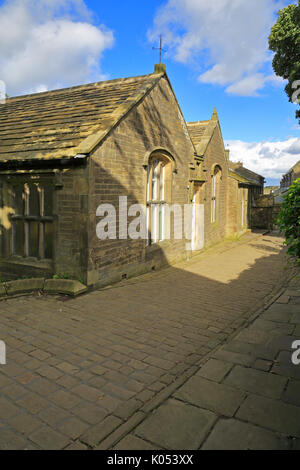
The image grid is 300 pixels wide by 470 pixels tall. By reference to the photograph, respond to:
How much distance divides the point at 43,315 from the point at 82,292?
1.47 meters

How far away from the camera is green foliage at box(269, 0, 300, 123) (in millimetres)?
15922

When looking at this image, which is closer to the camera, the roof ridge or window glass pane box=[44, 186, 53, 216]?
window glass pane box=[44, 186, 53, 216]

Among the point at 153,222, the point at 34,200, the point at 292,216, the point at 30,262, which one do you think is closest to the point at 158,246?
the point at 153,222

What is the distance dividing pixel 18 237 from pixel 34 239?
0.66 meters

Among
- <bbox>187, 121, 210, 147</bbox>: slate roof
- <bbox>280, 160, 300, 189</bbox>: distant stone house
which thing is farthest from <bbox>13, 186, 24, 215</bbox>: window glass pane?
<bbox>280, 160, 300, 189</bbox>: distant stone house

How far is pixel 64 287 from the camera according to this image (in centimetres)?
743

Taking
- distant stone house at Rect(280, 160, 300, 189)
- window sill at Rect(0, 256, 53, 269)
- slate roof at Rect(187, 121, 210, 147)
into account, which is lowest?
window sill at Rect(0, 256, 53, 269)

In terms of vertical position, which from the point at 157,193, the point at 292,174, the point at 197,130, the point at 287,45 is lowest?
the point at 157,193

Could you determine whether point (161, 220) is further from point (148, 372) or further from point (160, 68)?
point (148, 372)

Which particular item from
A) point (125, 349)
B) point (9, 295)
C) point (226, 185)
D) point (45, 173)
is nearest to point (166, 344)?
point (125, 349)

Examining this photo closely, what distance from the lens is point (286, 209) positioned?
4.05 metres

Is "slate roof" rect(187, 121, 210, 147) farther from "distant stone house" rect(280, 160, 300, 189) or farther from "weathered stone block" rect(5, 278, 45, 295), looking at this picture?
"distant stone house" rect(280, 160, 300, 189)

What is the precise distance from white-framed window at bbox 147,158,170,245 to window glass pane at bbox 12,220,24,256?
3914mm

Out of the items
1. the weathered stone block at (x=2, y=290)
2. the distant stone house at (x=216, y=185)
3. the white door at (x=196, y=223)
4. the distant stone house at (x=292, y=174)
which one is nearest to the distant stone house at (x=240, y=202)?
the distant stone house at (x=216, y=185)
